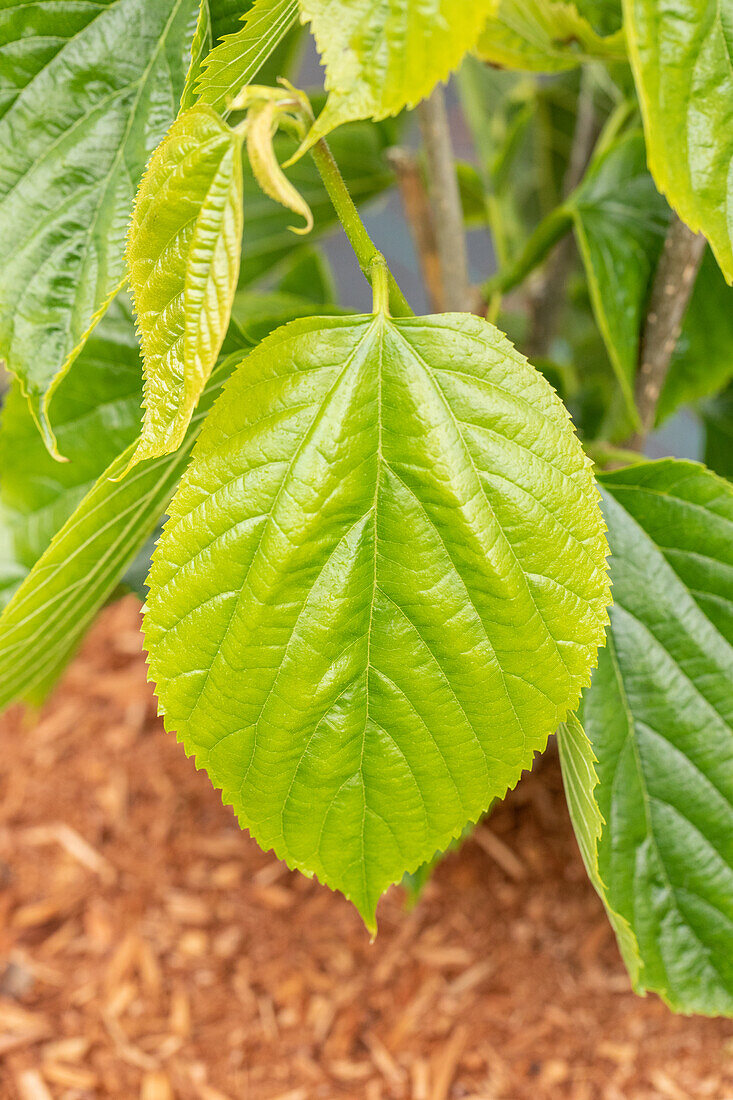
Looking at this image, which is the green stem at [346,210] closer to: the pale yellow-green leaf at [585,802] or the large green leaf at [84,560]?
the large green leaf at [84,560]

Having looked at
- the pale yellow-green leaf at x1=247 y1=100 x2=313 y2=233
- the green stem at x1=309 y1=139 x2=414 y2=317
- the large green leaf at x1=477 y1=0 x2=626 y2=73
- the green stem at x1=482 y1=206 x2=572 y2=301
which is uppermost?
the large green leaf at x1=477 y1=0 x2=626 y2=73

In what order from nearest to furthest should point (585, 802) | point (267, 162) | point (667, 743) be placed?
1. point (267, 162)
2. point (585, 802)
3. point (667, 743)

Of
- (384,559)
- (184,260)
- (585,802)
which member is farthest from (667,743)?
(184,260)

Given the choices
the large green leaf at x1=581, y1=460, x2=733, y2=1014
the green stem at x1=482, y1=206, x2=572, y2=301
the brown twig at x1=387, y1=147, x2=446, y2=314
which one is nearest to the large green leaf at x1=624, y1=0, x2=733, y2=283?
the large green leaf at x1=581, y1=460, x2=733, y2=1014

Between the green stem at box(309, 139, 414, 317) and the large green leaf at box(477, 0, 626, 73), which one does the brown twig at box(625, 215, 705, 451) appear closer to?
the large green leaf at box(477, 0, 626, 73)

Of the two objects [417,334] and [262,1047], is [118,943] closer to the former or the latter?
[262,1047]

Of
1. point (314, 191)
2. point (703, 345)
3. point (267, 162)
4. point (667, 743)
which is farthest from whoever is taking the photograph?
point (314, 191)

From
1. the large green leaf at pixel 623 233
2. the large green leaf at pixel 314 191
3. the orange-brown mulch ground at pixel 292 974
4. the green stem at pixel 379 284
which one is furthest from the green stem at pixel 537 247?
the orange-brown mulch ground at pixel 292 974

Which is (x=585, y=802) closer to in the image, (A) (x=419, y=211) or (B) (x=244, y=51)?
(B) (x=244, y=51)
